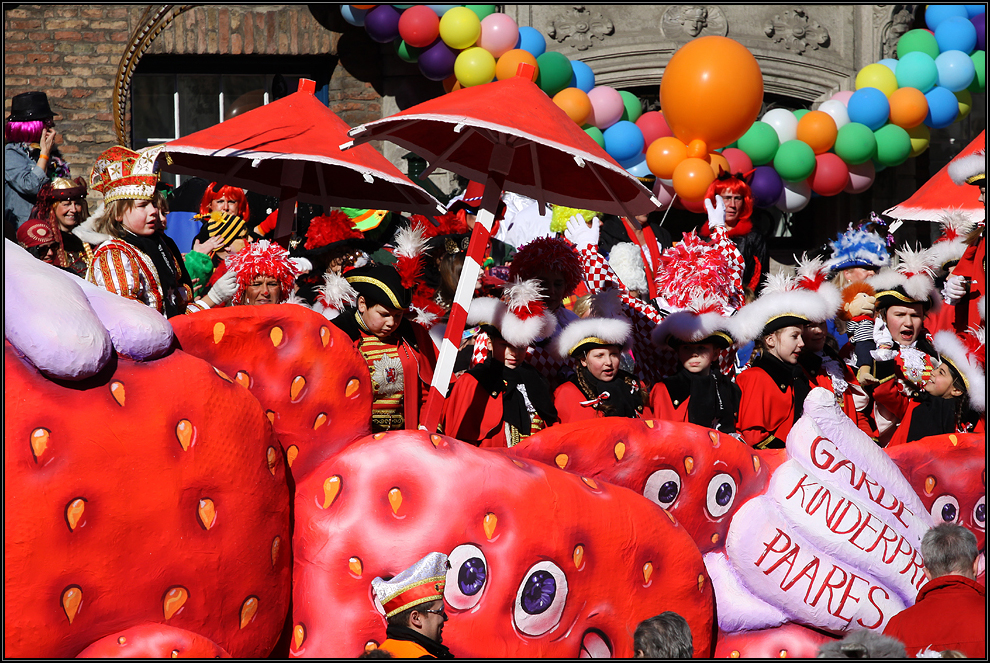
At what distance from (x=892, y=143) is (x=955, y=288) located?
309 centimetres

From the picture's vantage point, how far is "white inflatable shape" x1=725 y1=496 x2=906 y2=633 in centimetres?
370

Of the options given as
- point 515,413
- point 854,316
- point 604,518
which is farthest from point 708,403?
point 854,316

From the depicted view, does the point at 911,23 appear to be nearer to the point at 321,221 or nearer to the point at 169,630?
the point at 321,221

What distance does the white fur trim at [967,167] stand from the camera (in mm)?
5934

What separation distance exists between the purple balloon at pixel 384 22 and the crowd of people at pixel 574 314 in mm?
2452

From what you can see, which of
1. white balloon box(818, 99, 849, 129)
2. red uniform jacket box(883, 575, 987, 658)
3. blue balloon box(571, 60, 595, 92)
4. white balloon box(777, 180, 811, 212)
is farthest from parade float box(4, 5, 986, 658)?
white balloon box(818, 99, 849, 129)

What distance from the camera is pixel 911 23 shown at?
972 cm

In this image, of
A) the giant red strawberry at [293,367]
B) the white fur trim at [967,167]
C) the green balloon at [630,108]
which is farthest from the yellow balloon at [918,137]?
the giant red strawberry at [293,367]

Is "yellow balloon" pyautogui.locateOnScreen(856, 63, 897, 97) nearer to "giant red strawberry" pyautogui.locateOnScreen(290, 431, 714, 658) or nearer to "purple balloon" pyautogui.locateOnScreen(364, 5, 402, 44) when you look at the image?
"purple balloon" pyautogui.locateOnScreen(364, 5, 402, 44)

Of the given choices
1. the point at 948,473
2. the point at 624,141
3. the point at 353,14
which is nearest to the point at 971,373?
the point at 948,473

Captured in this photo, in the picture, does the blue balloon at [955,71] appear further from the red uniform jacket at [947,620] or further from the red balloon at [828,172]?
the red uniform jacket at [947,620]

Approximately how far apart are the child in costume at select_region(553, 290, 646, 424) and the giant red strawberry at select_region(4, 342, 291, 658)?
6.03ft

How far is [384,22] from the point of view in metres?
7.80

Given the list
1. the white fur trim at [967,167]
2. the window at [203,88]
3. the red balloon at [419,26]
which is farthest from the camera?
the window at [203,88]
